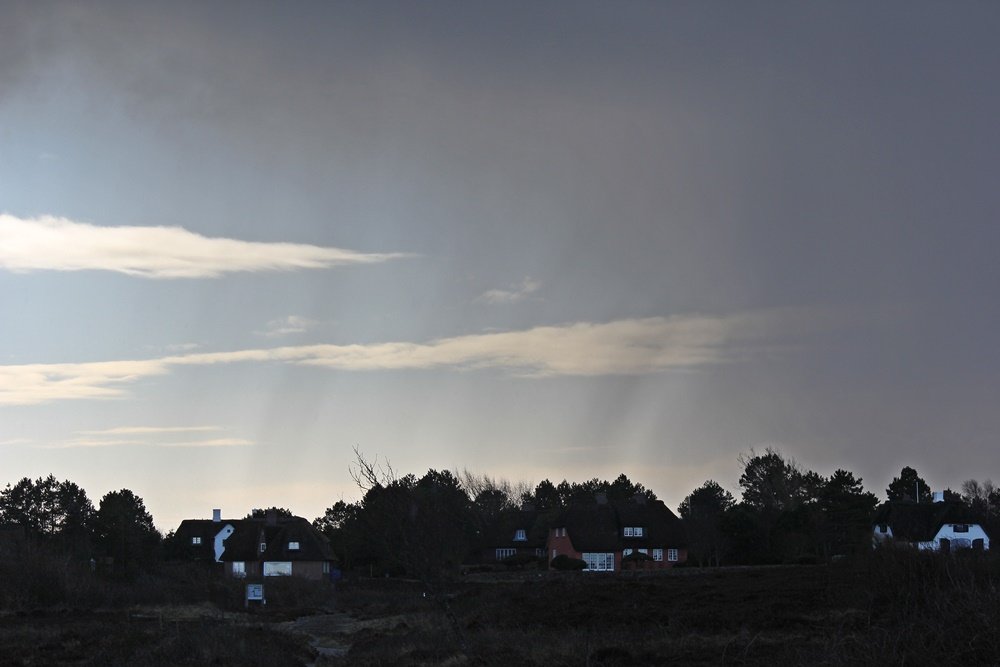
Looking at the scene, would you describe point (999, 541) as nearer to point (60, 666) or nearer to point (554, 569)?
point (554, 569)

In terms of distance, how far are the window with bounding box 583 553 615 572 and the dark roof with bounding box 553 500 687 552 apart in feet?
1.98

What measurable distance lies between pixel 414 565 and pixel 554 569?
189 feet

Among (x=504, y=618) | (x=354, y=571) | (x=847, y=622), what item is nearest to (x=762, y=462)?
(x=354, y=571)

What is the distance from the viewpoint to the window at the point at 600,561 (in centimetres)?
8744

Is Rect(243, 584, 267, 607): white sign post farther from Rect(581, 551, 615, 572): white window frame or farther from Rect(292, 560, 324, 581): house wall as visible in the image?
Rect(581, 551, 615, 572): white window frame

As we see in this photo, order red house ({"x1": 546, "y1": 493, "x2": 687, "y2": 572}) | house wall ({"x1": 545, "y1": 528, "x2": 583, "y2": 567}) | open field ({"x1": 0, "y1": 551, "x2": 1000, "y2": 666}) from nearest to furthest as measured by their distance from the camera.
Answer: open field ({"x1": 0, "y1": 551, "x2": 1000, "y2": 666}) < red house ({"x1": 546, "y1": 493, "x2": 687, "y2": 572}) < house wall ({"x1": 545, "y1": 528, "x2": 583, "y2": 567})

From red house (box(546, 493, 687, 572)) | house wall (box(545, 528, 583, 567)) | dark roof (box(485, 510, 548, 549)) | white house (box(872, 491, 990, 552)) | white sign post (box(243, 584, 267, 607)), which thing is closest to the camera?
white sign post (box(243, 584, 267, 607))

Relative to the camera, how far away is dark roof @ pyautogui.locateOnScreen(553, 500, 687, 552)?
8756 cm

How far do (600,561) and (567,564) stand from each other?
5.68 meters

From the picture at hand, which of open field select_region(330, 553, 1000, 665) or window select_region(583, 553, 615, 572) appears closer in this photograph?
open field select_region(330, 553, 1000, 665)

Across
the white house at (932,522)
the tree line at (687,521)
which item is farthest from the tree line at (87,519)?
the white house at (932,522)

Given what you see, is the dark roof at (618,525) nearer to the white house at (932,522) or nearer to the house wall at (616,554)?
the house wall at (616,554)

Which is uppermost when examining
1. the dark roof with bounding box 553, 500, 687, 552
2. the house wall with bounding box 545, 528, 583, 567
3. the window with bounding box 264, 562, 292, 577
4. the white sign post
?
the dark roof with bounding box 553, 500, 687, 552

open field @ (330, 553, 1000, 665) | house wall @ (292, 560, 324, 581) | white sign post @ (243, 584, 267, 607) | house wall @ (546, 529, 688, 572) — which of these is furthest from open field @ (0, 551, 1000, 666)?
house wall @ (292, 560, 324, 581)
